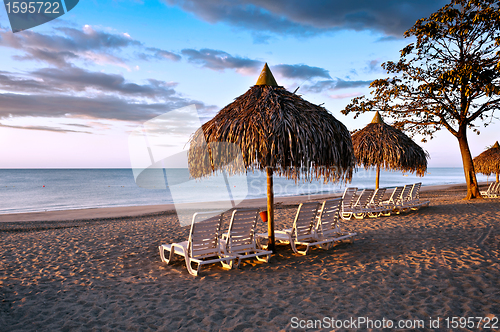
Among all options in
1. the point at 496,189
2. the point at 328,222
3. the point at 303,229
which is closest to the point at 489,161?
the point at 496,189

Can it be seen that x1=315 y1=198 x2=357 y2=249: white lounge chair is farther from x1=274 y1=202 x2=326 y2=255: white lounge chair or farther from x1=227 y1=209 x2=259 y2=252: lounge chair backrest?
x1=227 y1=209 x2=259 y2=252: lounge chair backrest

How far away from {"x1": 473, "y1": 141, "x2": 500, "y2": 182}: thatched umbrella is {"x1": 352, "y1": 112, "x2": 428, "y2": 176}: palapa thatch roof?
10699 mm

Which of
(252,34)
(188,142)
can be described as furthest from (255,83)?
(252,34)

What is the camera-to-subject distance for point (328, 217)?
18.3ft

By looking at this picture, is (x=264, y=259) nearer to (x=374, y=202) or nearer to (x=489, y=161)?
(x=374, y=202)

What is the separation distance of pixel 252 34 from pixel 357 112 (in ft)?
25.6

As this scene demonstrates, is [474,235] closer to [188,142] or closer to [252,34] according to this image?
[188,142]

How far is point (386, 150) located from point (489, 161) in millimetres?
12962

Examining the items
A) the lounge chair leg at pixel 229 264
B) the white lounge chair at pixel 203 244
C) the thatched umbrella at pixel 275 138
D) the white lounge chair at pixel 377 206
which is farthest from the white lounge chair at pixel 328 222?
the white lounge chair at pixel 377 206

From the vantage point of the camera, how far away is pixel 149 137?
6.95 metres

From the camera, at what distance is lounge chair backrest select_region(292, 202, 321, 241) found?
16.8 feet

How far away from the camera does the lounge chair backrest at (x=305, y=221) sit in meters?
5.11

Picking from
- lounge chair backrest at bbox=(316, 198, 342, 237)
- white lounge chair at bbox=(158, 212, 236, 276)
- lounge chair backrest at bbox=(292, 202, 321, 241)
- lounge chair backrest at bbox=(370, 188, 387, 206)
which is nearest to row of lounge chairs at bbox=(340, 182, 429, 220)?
lounge chair backrest at bbox=(370, 188, 387, 206)

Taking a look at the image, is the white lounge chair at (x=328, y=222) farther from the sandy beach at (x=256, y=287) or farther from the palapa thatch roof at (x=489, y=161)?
the palapa thatch roof at (x=489, y=161)
